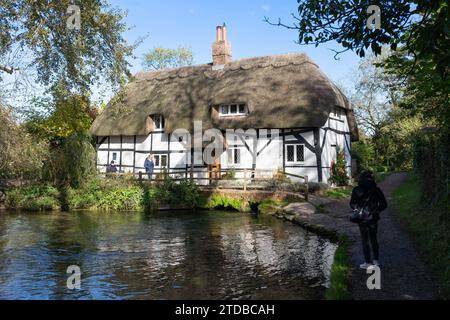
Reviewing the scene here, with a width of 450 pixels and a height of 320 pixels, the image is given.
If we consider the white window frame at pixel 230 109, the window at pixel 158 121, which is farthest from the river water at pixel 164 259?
the window at pixel 158 121

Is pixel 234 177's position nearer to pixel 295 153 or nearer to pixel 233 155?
pixel 233 155

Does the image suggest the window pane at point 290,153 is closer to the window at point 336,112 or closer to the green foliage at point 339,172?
the green foliage at point 339,172

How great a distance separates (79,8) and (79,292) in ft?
29.6

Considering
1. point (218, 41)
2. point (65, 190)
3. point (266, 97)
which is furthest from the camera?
point (218, 41)

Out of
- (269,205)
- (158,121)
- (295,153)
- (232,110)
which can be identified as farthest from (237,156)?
(158,121)

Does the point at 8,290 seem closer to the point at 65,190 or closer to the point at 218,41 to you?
the point at 65,190

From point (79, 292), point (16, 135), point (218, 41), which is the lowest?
point (79, 292)

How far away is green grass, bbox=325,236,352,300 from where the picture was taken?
5882 mm

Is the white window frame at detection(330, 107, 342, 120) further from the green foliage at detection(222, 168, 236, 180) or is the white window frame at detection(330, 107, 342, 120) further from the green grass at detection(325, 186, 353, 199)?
the green foliage at detection(222, 168, 236, 180)

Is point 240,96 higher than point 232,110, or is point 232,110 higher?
point 240,96

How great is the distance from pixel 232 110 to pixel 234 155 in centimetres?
269

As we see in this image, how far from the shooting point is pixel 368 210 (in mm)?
7422
